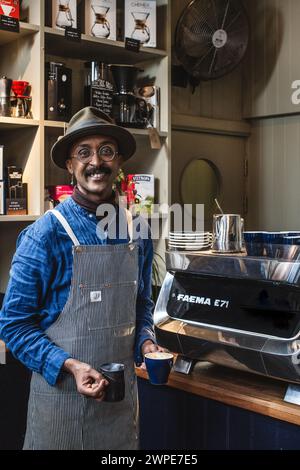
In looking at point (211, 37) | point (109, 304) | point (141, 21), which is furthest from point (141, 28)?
point (109, 304)

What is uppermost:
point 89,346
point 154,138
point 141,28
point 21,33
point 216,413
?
point 141,28

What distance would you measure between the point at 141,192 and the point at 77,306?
149cm

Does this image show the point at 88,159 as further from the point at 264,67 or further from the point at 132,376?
the point at 264,67

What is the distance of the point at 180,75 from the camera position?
3553mm

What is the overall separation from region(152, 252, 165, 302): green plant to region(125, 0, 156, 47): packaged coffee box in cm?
109

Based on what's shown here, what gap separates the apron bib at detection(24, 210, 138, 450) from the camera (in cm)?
168

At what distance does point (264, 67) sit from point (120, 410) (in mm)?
2819

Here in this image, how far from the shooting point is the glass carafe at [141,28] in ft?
9.70

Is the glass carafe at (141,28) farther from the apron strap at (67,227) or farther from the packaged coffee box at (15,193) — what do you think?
the apron strap at (67,227)

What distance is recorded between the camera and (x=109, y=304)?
174 cm

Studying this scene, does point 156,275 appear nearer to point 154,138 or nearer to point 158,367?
point 154,138

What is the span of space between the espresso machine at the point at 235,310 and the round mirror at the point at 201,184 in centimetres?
189

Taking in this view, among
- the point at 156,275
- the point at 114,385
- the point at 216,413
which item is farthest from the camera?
the point at 156,275
